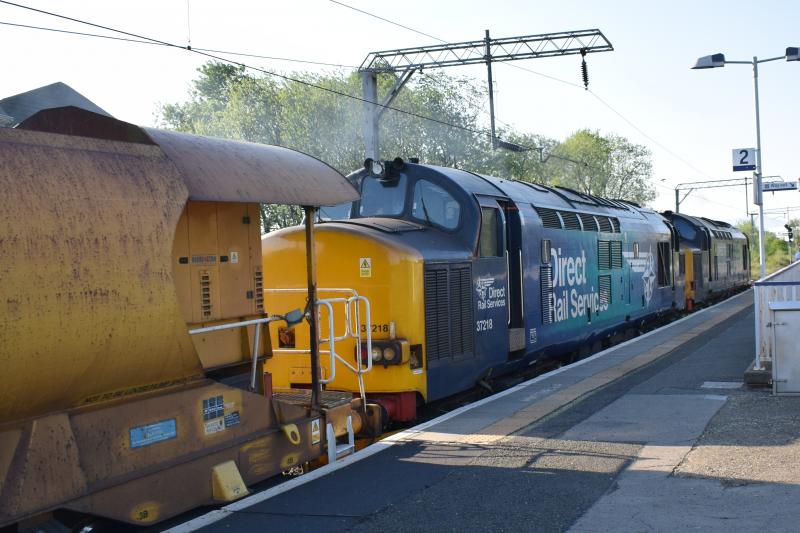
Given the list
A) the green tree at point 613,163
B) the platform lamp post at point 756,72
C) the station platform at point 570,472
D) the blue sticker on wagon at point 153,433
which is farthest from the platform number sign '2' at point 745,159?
the green tree at point 613,163

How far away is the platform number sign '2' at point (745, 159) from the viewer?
2566cm

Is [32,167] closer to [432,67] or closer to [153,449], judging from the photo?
[153,449]

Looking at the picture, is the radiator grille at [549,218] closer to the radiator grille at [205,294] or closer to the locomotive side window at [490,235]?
the locomotive side window at [490,235]

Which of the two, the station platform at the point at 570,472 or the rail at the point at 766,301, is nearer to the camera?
the station platform at the point at 570,472

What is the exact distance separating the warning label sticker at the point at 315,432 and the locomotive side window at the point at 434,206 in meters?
3.52

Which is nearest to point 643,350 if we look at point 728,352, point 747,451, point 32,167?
point 728,352

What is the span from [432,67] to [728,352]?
437 inches

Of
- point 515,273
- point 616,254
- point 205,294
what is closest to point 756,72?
point 616,254

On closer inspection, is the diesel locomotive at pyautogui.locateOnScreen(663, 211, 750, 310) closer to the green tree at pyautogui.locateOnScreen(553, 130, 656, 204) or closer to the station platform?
the station platform

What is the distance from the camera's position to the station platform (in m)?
5.37

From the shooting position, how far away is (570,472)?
21.0ft

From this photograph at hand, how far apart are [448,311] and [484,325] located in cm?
91

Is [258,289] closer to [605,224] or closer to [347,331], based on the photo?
[347,331]

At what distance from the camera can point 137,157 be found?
5.19m
